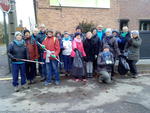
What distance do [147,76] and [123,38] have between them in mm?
1723

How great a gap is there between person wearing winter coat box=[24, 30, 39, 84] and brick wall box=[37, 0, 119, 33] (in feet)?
22.4

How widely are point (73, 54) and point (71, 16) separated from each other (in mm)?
7375

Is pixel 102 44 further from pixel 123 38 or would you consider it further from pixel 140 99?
pixel 140 99

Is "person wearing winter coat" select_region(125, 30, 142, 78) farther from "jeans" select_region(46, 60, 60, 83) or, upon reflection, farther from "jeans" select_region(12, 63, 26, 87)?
"jeans" select_region(12, 63, 26, 87)

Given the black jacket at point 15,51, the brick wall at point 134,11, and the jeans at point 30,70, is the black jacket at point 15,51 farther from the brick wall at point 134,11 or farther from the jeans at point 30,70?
the brick wall at point 134,11

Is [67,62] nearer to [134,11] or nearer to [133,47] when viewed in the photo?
[133,47]

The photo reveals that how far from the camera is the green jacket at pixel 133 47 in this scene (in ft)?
19.2

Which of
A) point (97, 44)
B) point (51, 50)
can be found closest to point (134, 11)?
point (97, 44)

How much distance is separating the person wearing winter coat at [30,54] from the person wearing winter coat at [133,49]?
124 inches

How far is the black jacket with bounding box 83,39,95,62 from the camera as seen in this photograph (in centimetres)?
581

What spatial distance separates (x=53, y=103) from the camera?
4.28m

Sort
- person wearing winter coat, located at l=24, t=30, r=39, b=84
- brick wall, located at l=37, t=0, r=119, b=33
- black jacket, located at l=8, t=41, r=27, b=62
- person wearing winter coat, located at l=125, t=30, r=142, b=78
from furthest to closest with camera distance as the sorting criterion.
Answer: brick wall, located at l=37, t=0, r=119, b=33, person wearing winter coat, located at l=125, t=30, r=142, b=78, person wearing winter coat, located at l=24, t=30, r=39, b=84, black jacket, located at l=8, t=41, r=27, b=62

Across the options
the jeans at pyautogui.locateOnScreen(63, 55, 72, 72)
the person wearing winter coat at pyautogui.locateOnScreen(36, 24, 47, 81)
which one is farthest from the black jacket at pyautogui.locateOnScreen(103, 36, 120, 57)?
the person wearing winter coat at pyautogui.locateOnScreen(36, 24, 47, 81)

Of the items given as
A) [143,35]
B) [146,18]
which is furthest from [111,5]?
[143,35]
